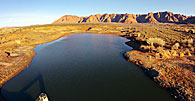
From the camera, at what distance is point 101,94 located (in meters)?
14.0

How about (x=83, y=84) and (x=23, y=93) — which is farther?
(x=83, y=84)

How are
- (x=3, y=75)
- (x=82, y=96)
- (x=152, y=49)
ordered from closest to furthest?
1. (x=82, y=96)
2. (x=3, y=75)
3. (x=152, y=49)

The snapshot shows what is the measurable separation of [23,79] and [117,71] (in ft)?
57.0

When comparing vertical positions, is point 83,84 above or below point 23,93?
above

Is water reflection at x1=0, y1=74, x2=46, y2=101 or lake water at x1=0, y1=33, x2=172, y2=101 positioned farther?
lake water at x1=0, y1=33, x2=172, y2=101

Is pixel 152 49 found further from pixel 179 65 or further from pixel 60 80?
pixel 60 80

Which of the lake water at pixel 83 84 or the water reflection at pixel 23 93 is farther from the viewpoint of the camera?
the lake water at pixel 83 84

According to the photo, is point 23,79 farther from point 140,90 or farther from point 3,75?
point 140,90

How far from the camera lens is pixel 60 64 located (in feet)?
76.0

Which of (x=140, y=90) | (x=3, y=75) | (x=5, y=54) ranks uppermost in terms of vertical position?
(x=5, y=54)

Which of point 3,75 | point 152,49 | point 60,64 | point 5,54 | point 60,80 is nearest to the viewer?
point 60,80

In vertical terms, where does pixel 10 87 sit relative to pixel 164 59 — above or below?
below

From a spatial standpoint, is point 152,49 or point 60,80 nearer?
point 60,80

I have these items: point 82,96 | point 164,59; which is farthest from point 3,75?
point 164,59
